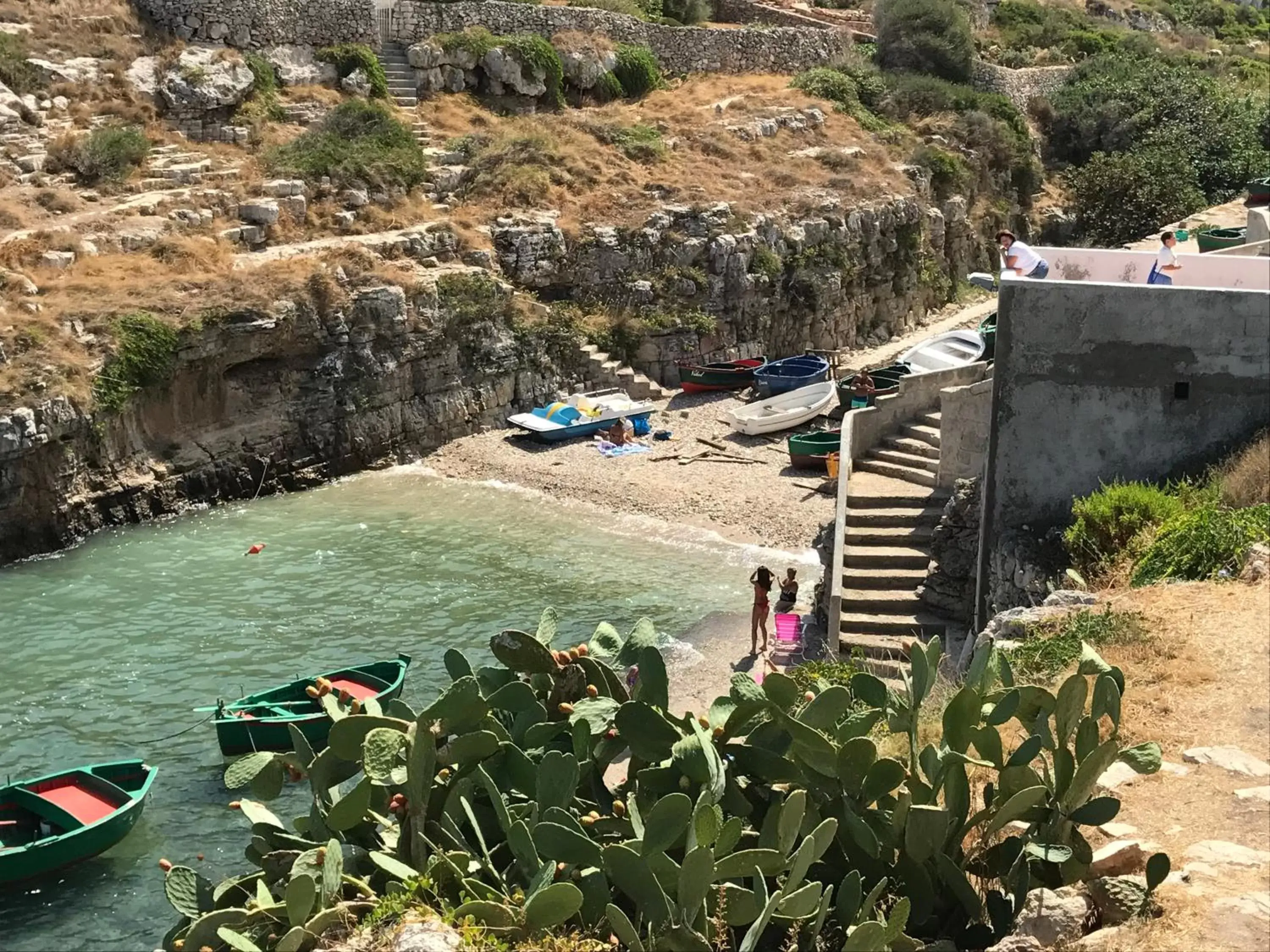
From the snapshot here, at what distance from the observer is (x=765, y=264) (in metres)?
36.0

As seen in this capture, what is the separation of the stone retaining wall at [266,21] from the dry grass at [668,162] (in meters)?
3.53

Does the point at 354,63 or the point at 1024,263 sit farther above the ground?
the point at 354,63

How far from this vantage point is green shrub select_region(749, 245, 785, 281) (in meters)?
35.9

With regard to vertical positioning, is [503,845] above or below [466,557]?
above

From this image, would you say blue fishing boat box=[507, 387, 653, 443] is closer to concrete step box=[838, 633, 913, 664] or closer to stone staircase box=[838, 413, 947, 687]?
stone staircase box=[838, 413, 947, 687]

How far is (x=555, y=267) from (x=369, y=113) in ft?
22.9

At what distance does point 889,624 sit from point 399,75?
2833 cm

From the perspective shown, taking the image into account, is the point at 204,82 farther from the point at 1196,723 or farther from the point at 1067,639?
the point at 1196,723

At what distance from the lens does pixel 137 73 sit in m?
35.2

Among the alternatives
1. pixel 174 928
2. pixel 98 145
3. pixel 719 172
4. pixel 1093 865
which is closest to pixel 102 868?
pixel 174 928

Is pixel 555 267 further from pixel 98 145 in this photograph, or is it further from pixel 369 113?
pixel 98 145

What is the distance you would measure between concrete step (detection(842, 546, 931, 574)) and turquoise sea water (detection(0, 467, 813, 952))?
327 centimetres

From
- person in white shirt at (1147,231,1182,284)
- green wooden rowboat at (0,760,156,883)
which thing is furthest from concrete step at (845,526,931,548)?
green wooden rowboat at (0,760,156,883)

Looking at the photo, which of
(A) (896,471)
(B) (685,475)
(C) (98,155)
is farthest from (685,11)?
(A) (896,471)
